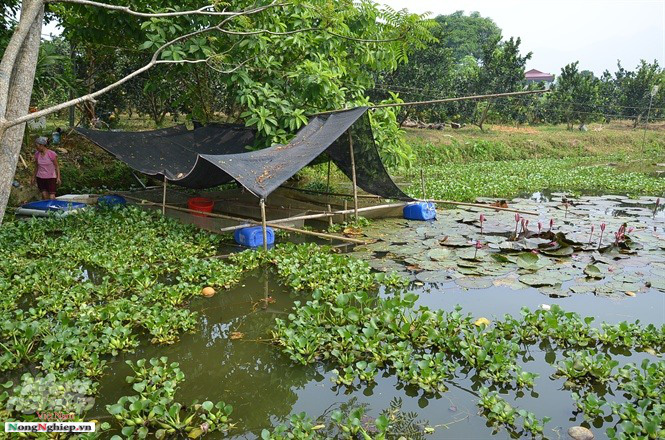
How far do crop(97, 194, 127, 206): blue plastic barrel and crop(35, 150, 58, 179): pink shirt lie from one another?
955 mm

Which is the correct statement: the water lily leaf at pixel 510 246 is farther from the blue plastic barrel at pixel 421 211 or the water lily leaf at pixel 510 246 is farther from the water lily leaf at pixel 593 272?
the blue plastic barrel at pixel 421 211

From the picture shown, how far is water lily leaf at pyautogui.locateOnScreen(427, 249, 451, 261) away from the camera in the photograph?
19.6ft

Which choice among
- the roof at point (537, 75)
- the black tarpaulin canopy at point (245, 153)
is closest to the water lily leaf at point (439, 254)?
the black tarpaulin canopy at point (245, 153)

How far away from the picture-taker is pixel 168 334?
394cm

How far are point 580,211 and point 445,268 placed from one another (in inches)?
197

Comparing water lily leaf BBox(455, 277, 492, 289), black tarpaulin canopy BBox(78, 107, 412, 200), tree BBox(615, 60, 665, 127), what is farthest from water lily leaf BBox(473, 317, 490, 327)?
tree BBox(615, 60, 665, 127)

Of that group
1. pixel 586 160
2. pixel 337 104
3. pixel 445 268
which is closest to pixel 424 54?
pixel 586 160

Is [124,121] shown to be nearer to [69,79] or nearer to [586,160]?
[69,79]

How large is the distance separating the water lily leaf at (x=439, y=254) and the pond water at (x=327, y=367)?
0.32 meters

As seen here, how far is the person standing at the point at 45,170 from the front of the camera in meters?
8.26

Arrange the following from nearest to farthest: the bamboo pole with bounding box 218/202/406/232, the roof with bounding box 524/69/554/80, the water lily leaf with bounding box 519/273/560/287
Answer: the water lily leaf with bounding box 519/273/560/287 → the bamboo pole with bounding box 218/202/406/232 → the roof with bounding box 524/69/554/80

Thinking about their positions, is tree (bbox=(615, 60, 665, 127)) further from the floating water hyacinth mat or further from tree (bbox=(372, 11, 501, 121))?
the floating water hyacinth mat

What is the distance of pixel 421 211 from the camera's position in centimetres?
825

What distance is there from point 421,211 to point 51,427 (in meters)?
6.51
